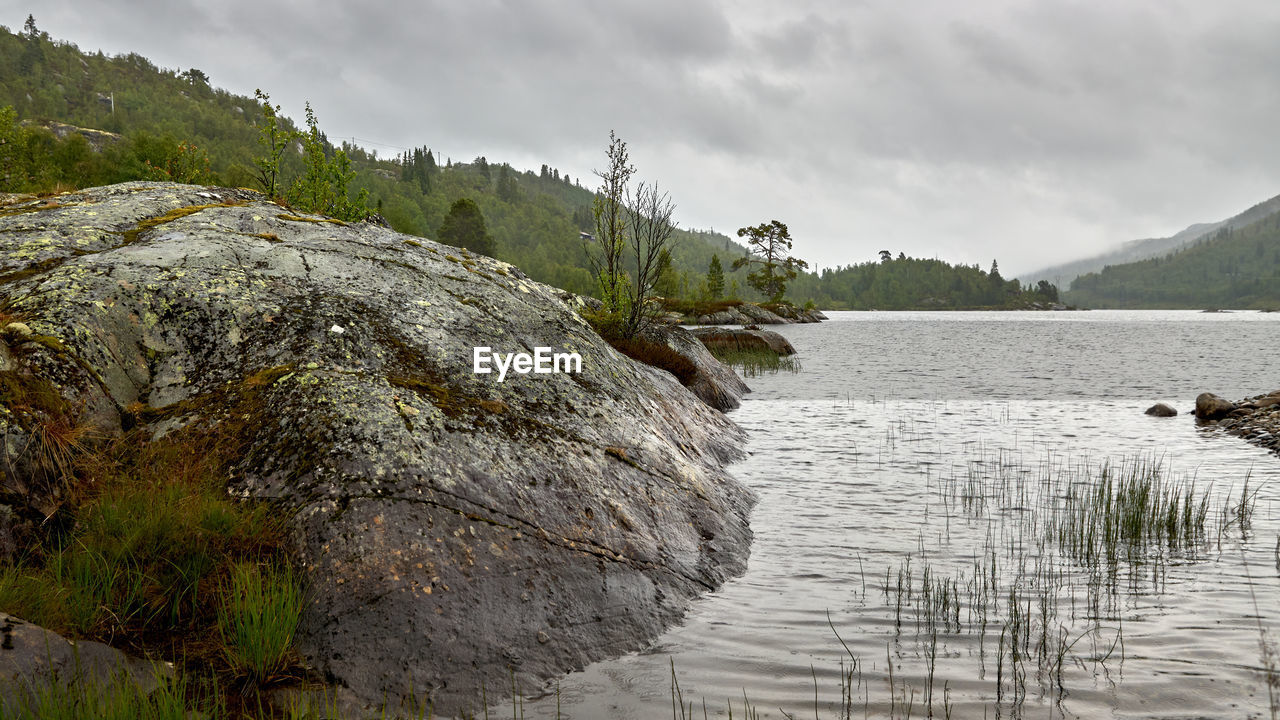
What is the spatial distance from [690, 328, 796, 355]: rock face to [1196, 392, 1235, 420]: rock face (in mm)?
19948

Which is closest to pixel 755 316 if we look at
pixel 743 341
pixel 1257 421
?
pixel 743 341

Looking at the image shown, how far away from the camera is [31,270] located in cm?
614

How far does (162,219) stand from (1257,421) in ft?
73.7

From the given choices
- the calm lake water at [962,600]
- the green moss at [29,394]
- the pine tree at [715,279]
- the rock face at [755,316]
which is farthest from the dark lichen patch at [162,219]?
the pine tree at [715,279]

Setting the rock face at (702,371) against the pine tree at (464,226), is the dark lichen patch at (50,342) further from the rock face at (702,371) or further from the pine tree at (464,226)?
the pine tree at (464,226)

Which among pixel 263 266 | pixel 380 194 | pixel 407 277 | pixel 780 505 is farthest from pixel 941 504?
pixel 380 194

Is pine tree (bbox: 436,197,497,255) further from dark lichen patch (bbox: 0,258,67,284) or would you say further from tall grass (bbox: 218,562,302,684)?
tall grass (bbox: 218,562,302,684)

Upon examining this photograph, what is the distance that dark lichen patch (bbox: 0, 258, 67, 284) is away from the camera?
5.94 m

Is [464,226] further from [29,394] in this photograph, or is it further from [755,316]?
[29,394]

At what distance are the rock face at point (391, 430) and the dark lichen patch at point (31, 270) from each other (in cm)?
2

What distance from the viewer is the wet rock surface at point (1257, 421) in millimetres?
14607

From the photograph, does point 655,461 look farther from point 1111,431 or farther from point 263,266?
point 1111,431

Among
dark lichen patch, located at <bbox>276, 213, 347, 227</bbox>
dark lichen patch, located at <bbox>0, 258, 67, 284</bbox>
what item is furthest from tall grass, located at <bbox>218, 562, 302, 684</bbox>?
dark lichen patch, located at <bbox>276, 213, 347, 227</bbox>

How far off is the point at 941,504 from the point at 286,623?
8.36 metres
